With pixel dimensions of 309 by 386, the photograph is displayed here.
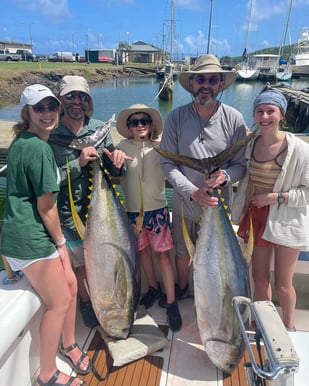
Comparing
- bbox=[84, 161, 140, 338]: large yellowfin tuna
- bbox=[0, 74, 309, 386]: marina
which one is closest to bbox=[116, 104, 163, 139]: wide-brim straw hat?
bbox=[84, 161, 140, 338]: large yellowfin tuna

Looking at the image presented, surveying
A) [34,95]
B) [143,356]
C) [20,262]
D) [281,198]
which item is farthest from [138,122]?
[143,356]

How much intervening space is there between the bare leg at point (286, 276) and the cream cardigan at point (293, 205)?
9cm

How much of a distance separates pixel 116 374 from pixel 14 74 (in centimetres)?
3031

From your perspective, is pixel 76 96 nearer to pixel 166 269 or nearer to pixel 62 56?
pixel 166 269

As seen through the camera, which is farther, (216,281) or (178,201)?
(178,201)

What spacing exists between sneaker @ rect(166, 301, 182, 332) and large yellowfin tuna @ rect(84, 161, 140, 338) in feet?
1.20

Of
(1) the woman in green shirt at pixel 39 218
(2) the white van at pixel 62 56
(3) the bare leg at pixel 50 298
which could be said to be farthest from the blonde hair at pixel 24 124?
(2) the white van at pixel 62 56

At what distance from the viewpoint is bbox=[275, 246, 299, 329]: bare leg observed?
192 centimetres

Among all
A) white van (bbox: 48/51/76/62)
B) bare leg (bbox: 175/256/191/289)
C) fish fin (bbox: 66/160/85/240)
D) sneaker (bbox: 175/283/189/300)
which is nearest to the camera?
fish fin (bbox: 66/160/85/240)

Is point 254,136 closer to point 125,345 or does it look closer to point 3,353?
point 125,345

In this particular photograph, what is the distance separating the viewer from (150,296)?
8.29 ft

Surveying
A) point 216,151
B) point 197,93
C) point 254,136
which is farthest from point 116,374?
point 197,93

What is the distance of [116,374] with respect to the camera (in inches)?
76.9

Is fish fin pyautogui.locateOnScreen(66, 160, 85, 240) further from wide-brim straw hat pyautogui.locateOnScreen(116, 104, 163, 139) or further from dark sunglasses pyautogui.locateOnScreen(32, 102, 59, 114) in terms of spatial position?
wide-brim straw hat pyautogui.locateOnScreen(116, 104, 163, 139)
